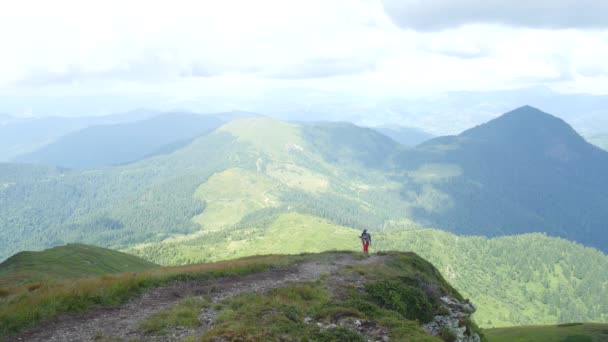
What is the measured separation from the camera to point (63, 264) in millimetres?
88938

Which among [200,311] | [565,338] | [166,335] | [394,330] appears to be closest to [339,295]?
[394,330]

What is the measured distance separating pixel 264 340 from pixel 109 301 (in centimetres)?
1534

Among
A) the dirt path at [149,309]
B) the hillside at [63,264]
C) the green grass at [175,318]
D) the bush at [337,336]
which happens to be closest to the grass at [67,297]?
the dirt path at [149,309]

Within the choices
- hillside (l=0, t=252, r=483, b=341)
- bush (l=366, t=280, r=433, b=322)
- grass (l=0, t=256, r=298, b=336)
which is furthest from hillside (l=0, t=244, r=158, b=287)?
bush (l=366, t=280, r=433, b=322)

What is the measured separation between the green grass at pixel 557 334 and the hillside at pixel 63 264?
10270 centimetres

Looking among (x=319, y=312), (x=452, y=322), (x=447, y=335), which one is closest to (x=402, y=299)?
(x=447, y=335)

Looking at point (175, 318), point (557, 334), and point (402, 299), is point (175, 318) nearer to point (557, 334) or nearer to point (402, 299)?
point (402, 299)

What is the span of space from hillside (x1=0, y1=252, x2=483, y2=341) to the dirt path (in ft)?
0.21

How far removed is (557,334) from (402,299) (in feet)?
298

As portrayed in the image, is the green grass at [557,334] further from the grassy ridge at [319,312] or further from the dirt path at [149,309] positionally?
the dirt path at [149,309]

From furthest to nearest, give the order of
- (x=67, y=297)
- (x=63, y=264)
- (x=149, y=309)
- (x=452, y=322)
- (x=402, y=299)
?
(x=63, y=264) → (x=452, y=322) → (x=402, y=299) → (x=149, y=309) → (x=67, y=297)

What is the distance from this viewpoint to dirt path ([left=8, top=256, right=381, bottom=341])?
23.8 m

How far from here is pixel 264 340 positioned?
21797 mm

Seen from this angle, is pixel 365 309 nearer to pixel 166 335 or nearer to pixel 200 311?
pixel 200 311
